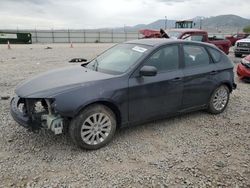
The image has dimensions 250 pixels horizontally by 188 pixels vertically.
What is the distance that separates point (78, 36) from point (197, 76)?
36.4m

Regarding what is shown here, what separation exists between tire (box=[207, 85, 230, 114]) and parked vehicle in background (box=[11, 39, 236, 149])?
20mm

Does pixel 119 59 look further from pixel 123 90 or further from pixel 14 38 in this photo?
pixel 14 38

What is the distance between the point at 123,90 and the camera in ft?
12.7

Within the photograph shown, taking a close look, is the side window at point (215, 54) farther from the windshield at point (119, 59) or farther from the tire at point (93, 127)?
the tire at point (93, 127)

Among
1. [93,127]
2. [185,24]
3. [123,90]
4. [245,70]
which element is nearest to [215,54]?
[123,90]

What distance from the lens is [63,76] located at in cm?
414

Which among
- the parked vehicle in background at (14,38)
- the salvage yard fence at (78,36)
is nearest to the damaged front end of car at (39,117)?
the parked vehicle in background at (14,38)

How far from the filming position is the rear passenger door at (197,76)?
4684 millimetres

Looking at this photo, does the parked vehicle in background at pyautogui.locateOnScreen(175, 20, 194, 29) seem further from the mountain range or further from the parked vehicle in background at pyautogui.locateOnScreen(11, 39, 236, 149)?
the parked vehicle in background at pyautogui.locateOnScreen(11, 39, 236, 149)

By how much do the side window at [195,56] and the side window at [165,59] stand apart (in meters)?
0.24

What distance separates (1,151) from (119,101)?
1859mm

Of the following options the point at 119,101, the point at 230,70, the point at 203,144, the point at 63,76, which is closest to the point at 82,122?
the point at 119,101

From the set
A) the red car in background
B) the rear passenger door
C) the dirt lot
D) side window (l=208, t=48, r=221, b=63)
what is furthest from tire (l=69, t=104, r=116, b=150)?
the red car in background

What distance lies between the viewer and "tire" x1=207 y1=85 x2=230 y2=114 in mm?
5207
